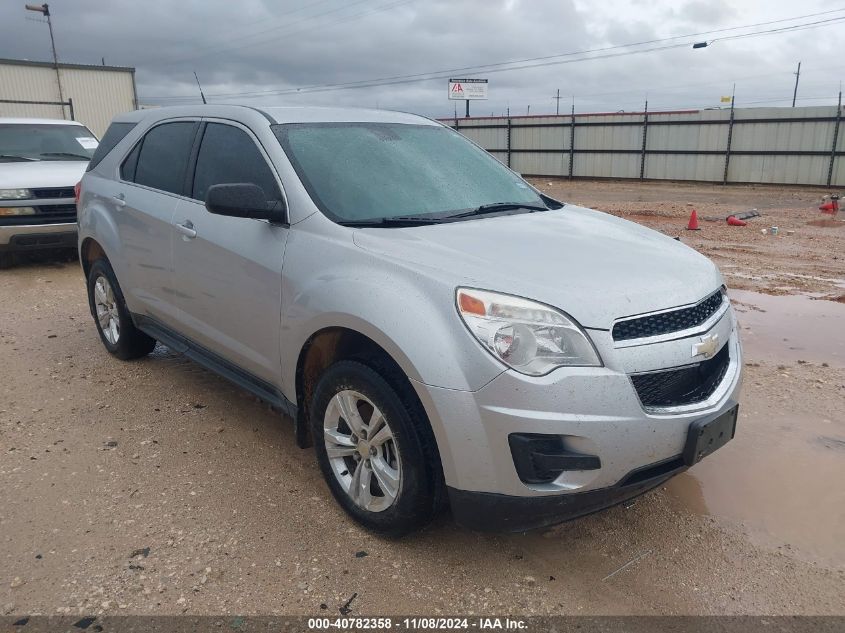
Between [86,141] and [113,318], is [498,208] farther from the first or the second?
[86,141]

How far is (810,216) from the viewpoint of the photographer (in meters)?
14.5

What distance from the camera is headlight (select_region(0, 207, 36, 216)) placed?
26.7 ft

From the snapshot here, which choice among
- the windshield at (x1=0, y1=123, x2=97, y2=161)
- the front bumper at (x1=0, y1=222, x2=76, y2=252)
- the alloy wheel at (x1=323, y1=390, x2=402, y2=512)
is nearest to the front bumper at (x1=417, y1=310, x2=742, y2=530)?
the alloy wheel at (x1=323, y1=390, x2=402, y2=512)

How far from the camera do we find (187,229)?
12.6 ft

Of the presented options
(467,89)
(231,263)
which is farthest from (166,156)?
(467,89)

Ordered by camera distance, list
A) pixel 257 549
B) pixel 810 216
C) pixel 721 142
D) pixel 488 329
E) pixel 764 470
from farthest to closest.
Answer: pixel 721 142 < pixel 810 216 < pixel 764 470 < pixel 257 549 < pixel 488 329

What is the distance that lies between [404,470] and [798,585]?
5.17ft

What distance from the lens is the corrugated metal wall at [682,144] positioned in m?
22.4

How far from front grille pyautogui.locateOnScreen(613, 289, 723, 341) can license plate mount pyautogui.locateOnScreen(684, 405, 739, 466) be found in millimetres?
358

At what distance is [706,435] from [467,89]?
44.8 meters

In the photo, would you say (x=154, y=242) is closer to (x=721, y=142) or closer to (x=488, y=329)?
(x=488, y=329)

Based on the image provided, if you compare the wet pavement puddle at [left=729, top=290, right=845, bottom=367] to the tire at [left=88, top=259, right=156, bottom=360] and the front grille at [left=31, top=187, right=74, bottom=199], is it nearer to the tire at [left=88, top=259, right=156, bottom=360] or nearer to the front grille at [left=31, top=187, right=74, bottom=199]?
the tire at [left=88, top=259, right=156, bottom=360]

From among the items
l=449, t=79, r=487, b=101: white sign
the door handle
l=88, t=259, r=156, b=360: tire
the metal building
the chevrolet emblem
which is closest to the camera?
the chevrolet emblem

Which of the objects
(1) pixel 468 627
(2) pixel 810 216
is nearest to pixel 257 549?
(1) pixel 468 627
